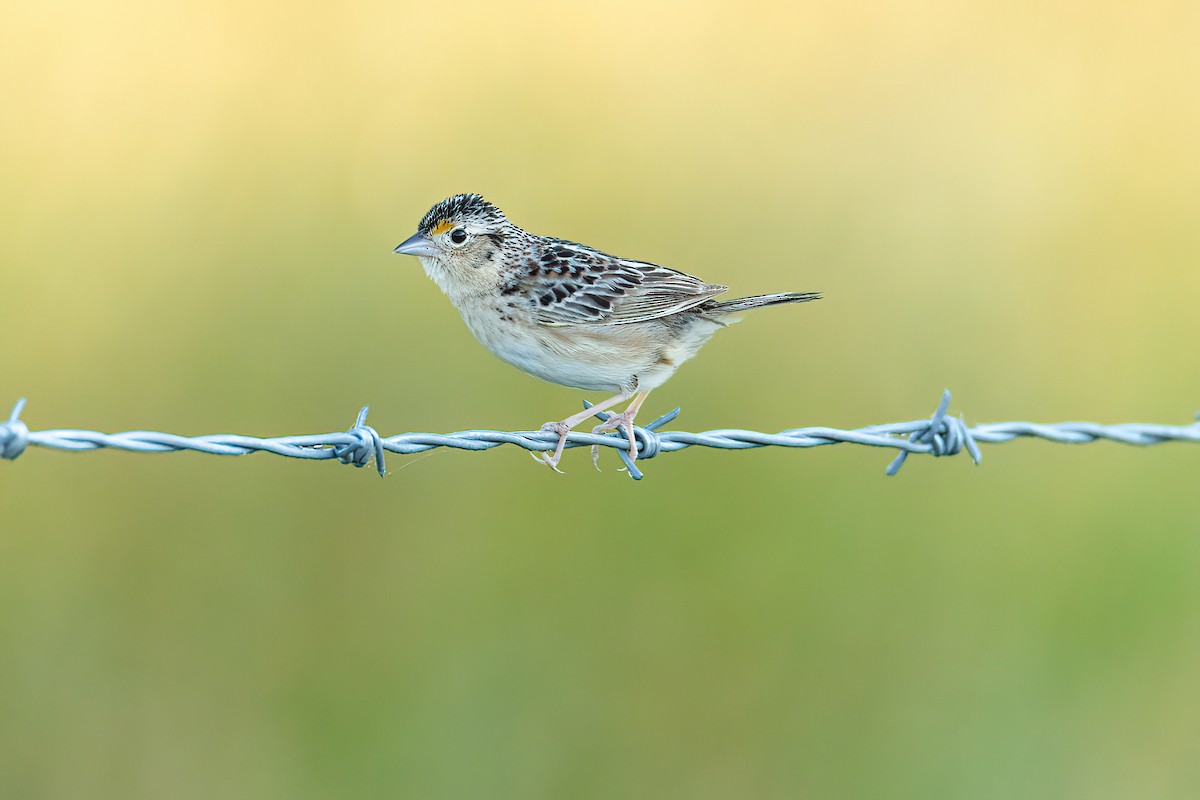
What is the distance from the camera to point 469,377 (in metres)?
8.54

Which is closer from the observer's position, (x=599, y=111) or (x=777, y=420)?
(x=777, y=420)

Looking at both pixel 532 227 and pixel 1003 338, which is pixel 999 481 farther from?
pixel 532 227

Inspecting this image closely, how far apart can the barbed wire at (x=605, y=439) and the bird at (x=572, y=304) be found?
302mm

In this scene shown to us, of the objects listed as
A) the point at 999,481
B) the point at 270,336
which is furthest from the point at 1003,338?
the point at 270,336

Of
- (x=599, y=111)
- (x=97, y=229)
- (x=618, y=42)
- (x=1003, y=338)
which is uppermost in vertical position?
(x=618, y=42)

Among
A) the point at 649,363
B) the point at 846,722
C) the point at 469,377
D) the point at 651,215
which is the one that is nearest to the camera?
the point at 649,363

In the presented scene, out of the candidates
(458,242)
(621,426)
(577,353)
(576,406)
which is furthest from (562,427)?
Answer: (576,406)

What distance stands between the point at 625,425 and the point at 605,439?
35cm

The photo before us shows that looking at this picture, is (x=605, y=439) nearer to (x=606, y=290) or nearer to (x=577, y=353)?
(x=577, y=353)

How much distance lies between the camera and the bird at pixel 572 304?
607cm

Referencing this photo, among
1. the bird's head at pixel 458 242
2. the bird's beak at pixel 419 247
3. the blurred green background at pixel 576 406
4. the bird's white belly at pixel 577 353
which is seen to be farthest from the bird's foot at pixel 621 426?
the blurred green background at pixel 576 406

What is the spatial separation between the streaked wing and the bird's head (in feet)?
0.88

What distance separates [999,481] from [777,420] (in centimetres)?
176

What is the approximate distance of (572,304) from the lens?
6.13m
